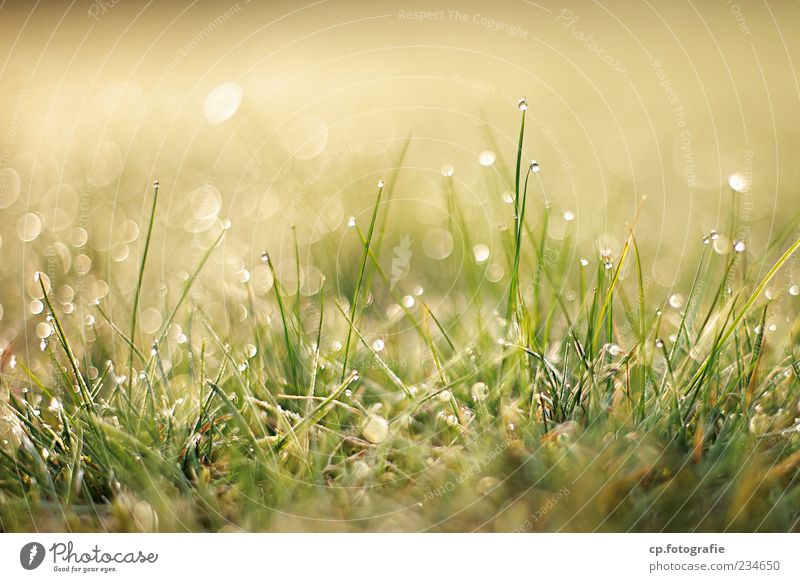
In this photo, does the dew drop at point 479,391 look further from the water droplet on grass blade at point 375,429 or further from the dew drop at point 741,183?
the dew drop at point 741,183

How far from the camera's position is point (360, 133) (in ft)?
4.27

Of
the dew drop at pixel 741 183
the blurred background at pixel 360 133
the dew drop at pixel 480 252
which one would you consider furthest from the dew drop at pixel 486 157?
the dew drop at pixel 741 183

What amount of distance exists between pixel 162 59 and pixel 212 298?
40 cm

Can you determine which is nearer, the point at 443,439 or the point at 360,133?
the point at 443,439

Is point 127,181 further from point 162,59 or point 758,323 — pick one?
point 758,323

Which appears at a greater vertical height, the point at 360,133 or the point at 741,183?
the point at 360,133

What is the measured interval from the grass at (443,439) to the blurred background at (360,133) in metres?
0.20

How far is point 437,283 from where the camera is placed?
94cm

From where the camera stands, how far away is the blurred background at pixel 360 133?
90 centimetres

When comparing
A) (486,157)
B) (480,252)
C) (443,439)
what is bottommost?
(443,439)

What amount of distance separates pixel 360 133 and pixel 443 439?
2.68 feet

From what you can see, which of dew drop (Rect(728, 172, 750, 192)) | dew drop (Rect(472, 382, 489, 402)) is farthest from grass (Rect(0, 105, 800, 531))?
dew drop (Rect(728, 172, 750, 192))

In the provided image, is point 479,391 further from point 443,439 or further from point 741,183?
point 741,183

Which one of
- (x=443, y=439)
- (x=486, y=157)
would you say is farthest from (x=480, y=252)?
(x=443, y=439)
